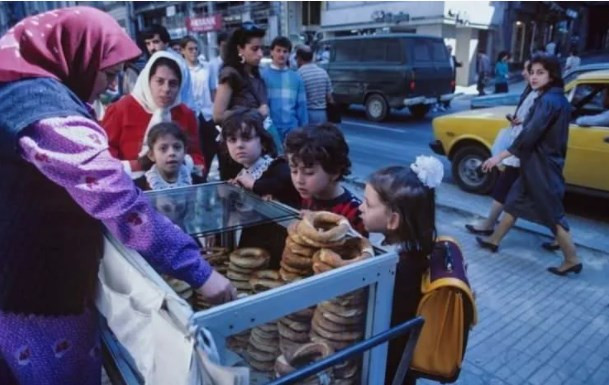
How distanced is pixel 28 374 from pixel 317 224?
99cm

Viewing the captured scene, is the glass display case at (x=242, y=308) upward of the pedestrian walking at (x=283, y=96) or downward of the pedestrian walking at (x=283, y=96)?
downward

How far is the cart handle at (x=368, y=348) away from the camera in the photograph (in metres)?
1.11

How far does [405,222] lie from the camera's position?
66.3 inches

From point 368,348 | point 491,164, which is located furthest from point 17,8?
point 368,348

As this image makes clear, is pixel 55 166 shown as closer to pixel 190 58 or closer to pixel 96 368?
pixel 96 368

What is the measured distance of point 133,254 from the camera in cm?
125

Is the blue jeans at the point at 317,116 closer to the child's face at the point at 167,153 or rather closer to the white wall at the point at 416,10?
the child's face at the point at 167,153

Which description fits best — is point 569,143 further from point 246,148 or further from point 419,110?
point 419,110

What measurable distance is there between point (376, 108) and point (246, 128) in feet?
32.5

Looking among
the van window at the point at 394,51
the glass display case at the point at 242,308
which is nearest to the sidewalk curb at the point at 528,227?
the glass display case at the point at 242,308

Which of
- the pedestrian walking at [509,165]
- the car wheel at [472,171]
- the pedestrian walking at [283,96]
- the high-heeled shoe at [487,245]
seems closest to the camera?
the pedestrian walking at [283,96]

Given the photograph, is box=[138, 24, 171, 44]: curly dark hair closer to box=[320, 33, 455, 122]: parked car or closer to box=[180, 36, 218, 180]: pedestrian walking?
box=[180, 36, 218, 180]: pedestrian walking

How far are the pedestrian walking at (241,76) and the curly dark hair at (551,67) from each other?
2284 millimetres

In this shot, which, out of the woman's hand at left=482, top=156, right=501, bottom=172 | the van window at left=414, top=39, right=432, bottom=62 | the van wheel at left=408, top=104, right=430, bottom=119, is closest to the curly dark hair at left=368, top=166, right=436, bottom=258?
the woman's hand at left=482, top=156, right=501, bottom=172
